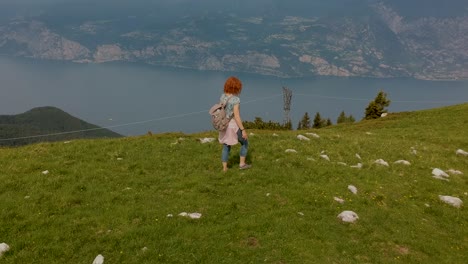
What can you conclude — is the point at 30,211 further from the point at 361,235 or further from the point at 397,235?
the point at 397,235

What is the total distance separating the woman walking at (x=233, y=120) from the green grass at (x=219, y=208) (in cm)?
128

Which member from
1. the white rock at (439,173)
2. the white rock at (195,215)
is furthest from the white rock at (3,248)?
the white rock at (439,173)

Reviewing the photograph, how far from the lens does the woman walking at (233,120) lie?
1477cm

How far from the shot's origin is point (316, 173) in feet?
54.3

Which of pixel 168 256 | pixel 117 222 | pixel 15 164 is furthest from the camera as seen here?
pixel 15 164

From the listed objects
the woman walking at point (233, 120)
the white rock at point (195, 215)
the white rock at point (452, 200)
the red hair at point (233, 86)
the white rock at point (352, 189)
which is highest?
the red hair at point (233, 86)

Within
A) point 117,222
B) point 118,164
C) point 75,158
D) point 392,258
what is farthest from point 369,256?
point 75,158

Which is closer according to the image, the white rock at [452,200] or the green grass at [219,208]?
the green grass at [219,208]

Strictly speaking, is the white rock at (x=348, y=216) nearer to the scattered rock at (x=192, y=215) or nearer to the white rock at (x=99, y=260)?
the scattered rock at (x=192, y=215)

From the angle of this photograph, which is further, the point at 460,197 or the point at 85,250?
the point at 460,197

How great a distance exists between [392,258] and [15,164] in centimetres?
1639

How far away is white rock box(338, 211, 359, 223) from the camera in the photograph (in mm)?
12172

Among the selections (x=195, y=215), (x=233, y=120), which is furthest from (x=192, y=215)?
(x=233, y=120)

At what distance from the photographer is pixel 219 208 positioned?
12.5m
